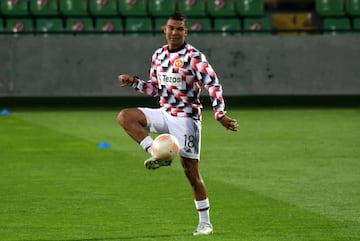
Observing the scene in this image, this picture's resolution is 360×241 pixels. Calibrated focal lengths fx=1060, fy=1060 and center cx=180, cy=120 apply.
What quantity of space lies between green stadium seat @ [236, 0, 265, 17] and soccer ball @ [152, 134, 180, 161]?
68.5 ft

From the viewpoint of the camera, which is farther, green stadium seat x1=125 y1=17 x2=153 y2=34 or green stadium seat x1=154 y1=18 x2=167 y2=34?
green stadium seat x1=125 y1=17 x2=153 y2=34

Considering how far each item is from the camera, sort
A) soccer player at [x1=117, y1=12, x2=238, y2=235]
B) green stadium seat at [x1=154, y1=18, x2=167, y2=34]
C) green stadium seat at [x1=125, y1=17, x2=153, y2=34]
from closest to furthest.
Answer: soccer player at [x1=117, y1=12, x2=238, y2=235], green stadium seat at [x1=154, y1=18, x2=167, y2=34], green stadium seat at [x1=125, y1=17, x2=153, y2=34]

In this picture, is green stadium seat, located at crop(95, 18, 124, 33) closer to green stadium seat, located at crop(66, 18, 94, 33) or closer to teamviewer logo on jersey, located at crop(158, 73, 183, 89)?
green stadium seat, located at crop(66, 18, 94, 33)

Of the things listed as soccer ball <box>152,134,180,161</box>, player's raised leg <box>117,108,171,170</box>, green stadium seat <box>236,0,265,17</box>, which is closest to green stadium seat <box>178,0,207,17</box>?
green stadium seat <box>236,0,265,17</box>

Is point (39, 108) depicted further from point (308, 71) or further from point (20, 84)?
point (308, 71)

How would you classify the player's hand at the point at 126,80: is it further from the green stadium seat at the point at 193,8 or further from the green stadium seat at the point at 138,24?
the green stadium seat at the point at 193,8

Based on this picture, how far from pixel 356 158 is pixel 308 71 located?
11.2 meters

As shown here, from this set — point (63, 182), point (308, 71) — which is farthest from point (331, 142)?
point (308, 71)

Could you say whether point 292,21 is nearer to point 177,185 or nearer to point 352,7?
point 352,7

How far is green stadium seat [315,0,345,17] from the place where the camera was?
29859 millimetres

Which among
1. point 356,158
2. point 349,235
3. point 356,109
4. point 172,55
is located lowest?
point 356,109

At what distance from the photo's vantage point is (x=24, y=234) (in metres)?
9.65

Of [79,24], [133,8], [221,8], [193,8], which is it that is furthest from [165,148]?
[221,8]

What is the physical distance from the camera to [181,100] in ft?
31.0
